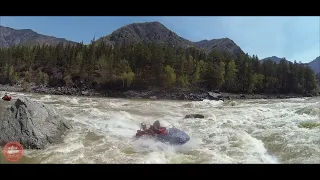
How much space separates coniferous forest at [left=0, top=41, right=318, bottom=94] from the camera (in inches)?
2144

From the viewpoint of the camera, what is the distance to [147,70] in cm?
5678

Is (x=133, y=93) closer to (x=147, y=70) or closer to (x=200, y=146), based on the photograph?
(x=147, y=70)

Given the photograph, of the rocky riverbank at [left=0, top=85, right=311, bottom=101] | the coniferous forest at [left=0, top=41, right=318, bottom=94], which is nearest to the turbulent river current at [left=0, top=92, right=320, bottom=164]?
the rocky riverbank at [left=0, top=85, right=311, bottom=101]

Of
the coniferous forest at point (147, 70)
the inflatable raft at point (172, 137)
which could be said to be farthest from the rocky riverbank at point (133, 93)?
the inflatable raft at point (172, 137)

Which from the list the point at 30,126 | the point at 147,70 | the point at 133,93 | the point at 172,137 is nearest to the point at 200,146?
the point at 172,137

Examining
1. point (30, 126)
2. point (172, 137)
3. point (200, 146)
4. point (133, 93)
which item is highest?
point (30, 126)

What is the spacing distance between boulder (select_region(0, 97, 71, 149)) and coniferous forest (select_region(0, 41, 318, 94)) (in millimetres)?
41242

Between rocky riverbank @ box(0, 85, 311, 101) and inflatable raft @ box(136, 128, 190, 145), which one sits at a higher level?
inflatable raft @ box(136, 128, 190, 145)

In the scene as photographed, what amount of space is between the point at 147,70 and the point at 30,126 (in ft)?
156

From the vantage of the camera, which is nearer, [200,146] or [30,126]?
[30,126]

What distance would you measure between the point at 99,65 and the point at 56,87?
10211mm

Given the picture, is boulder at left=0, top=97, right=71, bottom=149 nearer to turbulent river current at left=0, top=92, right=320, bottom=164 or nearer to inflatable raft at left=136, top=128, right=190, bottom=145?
turbulent river current at left=0, top=92, right=320, bottom=164

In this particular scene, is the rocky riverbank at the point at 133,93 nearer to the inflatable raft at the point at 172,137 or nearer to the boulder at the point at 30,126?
the inflatable raft at the point at 172,137
